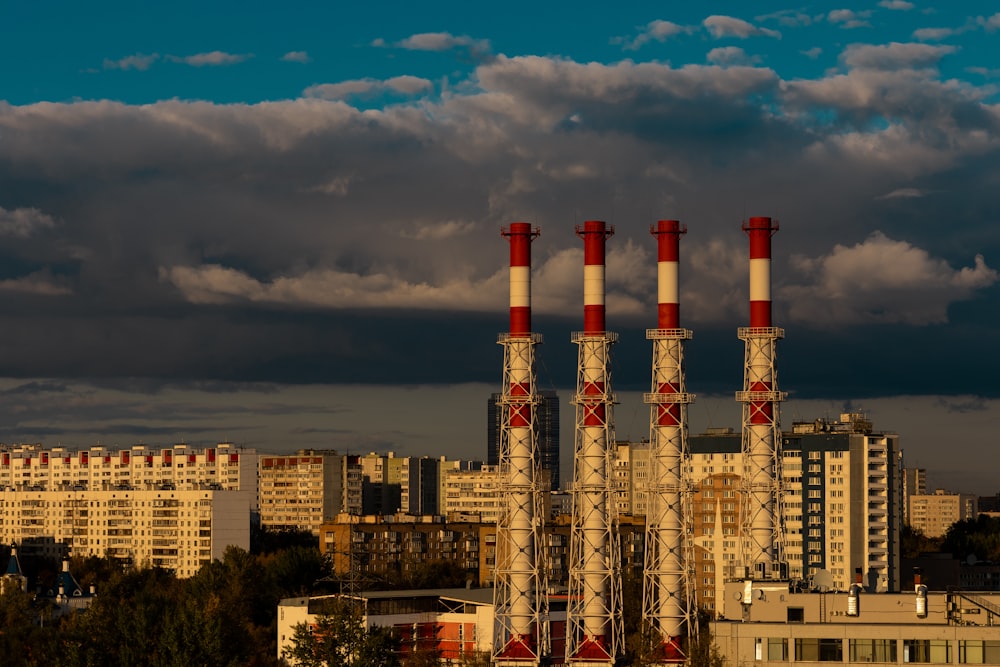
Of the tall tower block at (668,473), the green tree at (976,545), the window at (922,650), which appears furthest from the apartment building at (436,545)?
the window at (922,650)

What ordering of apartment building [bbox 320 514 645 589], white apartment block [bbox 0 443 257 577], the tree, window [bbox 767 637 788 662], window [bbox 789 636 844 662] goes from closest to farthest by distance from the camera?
window [bbox 789 636 844 662]
window [bbox 767 637 788 662]
the tree
apartment building [bbox 320 514 645 589]
white apartment block [bbox 0 443 257 577]

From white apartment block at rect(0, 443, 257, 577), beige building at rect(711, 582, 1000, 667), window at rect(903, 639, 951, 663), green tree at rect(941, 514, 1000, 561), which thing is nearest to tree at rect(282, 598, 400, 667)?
beige building at rect(711, 582, 1000, 667)

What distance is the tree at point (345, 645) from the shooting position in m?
70.6

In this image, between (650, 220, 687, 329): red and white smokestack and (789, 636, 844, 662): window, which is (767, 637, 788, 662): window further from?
(650, 220, 687, 329): red and white smokestack

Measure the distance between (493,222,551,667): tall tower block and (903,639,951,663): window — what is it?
143ft

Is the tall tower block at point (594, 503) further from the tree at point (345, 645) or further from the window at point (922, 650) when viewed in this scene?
the window at point (922, 650)

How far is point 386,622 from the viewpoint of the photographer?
321 feet

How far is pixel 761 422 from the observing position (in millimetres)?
99188

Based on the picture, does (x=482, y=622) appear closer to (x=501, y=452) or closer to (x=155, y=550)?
(x=501, y=452)

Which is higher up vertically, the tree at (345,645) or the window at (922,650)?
the window at (922,650)

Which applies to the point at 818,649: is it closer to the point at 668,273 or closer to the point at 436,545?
the point at 668,273

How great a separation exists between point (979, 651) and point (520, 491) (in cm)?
4589

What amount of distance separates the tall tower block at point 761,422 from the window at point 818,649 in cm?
3833

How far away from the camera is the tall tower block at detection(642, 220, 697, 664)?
99.3 m
